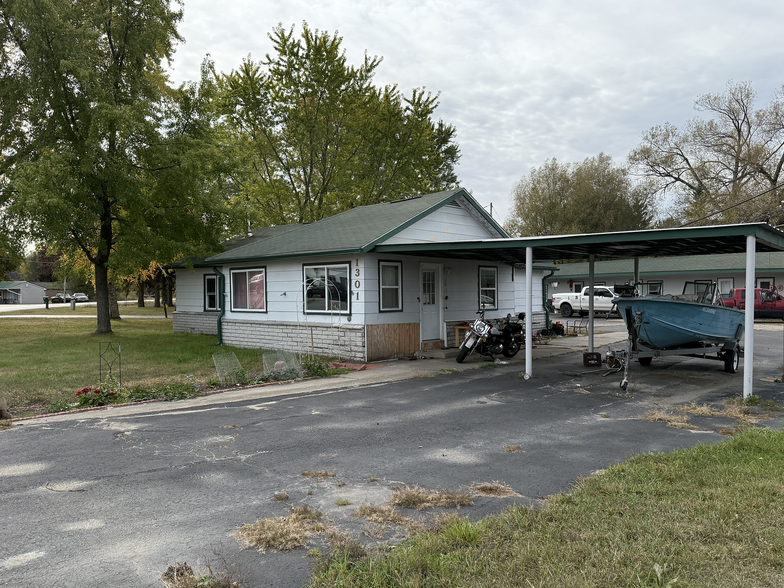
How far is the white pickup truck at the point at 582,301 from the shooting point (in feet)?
101

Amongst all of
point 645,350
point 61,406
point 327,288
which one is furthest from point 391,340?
point 61,406

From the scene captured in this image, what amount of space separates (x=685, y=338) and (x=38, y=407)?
11.3 meters

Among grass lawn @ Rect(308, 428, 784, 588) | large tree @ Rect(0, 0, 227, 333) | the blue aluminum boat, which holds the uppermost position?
large tree @ Rect(0, 0, 227, 333)

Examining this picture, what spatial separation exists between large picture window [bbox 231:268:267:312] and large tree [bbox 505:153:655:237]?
30446 mm

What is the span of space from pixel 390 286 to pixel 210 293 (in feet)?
30.8

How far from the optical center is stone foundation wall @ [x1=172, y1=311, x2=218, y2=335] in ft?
67.6

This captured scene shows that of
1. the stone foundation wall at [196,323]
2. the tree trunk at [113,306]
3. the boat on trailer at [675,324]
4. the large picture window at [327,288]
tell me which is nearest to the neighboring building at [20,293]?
the tree trunk at [113,306]

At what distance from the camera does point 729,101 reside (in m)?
40.2

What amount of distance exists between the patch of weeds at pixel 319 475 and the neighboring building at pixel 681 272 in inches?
1055

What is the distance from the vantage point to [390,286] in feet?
46.3

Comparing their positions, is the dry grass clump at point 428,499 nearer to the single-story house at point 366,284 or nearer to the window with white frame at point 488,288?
the single-story house at point 366,284

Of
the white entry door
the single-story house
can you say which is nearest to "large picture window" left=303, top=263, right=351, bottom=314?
the single-story house

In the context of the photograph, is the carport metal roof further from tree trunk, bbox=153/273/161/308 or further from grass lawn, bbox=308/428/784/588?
tree trunk, bbox=153/273/161/308

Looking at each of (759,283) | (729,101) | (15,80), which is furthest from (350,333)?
(729,101)
